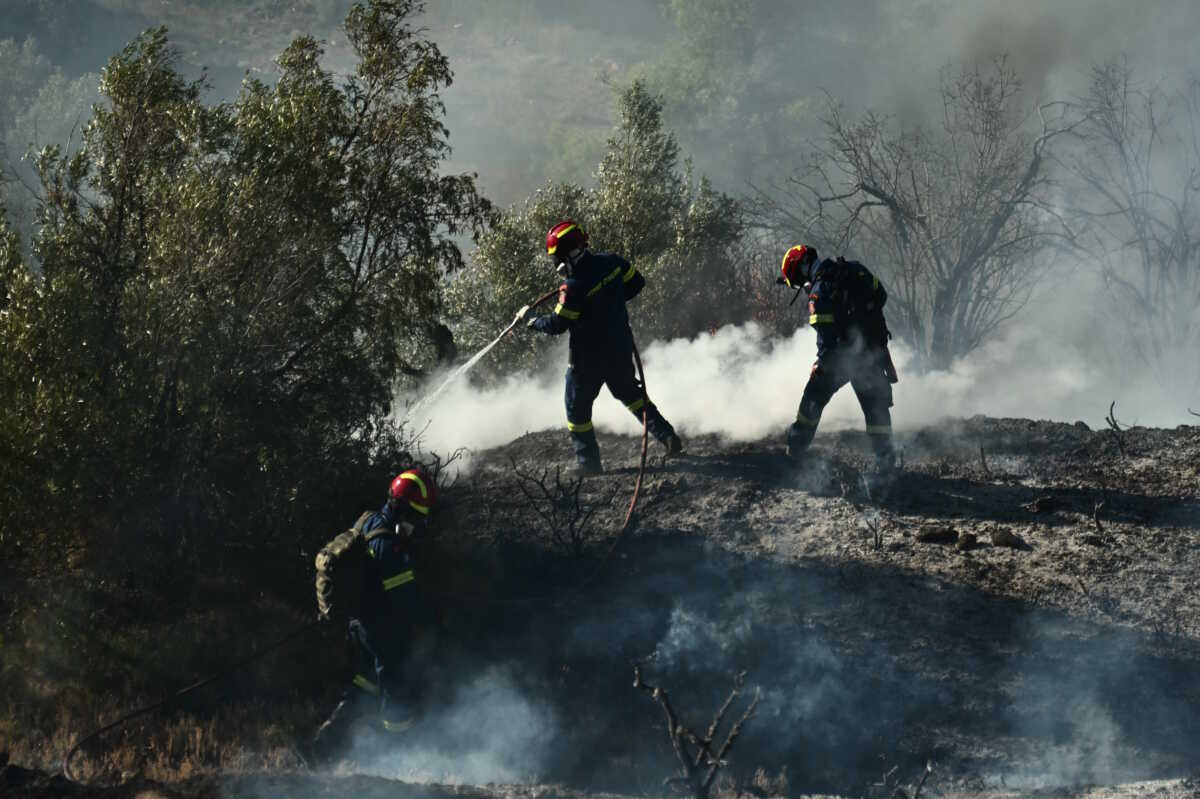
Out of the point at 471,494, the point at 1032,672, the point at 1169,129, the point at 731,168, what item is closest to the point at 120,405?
the point at 471,494

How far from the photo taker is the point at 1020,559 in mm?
8594

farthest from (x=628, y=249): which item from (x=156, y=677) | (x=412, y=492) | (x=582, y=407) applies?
(x=412, y=492)

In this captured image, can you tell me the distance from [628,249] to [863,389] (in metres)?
8.41

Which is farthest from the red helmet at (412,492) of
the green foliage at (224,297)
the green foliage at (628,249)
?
the green foliage at (628,249)

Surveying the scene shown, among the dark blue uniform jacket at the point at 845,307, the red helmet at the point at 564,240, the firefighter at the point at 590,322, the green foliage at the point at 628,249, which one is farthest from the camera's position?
the green foliage at the point at 628,249

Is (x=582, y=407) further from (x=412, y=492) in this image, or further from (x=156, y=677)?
(x=156, y=677)

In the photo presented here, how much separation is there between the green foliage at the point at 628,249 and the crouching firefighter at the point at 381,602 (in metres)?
9.55

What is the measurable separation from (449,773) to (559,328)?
3.54 metres

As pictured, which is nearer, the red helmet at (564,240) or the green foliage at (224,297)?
the green foliage at (224,297)

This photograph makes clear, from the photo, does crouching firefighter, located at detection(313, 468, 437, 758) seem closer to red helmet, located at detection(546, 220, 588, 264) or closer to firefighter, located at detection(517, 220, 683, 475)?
firefighter, located at detection(517, 220, 683, 475)

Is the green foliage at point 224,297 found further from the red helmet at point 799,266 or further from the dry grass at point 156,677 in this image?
the red helmet at point 799,266

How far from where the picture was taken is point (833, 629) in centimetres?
819

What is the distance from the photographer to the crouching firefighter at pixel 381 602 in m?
7.11

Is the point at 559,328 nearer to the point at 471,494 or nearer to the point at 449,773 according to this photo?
the point at 471,494
